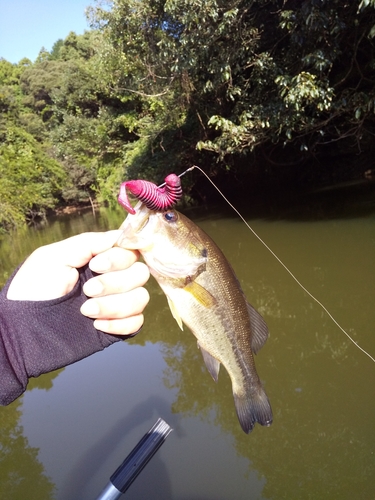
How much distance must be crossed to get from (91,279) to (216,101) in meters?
11.3

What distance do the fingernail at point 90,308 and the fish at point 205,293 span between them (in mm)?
253

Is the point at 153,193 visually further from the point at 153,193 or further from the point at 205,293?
the point at 205,293

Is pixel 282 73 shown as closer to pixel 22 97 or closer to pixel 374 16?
pixel 374 16

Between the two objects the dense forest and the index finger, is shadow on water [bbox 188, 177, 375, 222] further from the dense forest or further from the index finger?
the index finger

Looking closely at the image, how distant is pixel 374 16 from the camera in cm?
714

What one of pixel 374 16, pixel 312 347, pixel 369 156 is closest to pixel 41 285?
pixel 312 347

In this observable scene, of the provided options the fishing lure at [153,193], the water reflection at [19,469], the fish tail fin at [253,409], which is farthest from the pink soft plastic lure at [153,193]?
the water reflection at [19,469]

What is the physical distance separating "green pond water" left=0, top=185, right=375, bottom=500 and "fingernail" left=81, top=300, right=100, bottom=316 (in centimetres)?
209

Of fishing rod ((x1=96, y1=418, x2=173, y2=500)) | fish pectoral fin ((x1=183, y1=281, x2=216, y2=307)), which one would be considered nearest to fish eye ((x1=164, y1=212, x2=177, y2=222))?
fish pectoral fin ((x1=183, y1=281, x2=216, y2=307))

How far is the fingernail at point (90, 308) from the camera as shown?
140 cm

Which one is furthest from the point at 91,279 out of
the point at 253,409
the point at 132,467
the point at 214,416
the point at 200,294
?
the point at 214,416

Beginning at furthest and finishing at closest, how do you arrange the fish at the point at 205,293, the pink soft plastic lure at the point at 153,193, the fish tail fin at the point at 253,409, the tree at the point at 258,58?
the tree at the point at 258,58 < the fish tail fin at the point at 253,409 < the fish at the point at 205,293 < the pink soft plastic lure at the point at 153,193

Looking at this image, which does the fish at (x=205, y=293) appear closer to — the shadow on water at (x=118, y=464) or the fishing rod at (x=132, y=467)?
the fishing rod at (x=132, y=467)

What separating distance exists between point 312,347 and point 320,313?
837 millimetres
